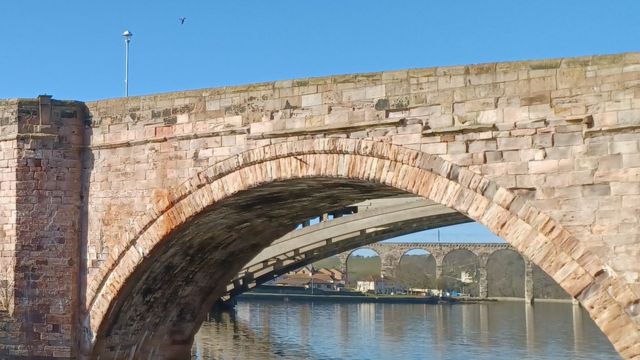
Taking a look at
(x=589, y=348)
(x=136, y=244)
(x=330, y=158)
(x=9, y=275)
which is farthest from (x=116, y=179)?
(x=589, y=348)

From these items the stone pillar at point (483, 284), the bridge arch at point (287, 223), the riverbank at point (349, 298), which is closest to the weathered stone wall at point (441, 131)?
the bridge arch at point (287, 223)

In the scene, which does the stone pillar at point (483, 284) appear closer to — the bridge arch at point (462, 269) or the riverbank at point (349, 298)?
the bridge arch at point (462, 269)

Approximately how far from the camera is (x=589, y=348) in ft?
64.5

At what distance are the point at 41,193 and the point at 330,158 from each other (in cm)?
424

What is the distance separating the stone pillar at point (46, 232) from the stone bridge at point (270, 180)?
2cm

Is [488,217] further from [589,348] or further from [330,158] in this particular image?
[589,348]

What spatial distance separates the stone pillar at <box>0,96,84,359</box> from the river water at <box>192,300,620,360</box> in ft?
22.2

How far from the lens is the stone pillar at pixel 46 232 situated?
1062cm

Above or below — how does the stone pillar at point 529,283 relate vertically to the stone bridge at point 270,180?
below

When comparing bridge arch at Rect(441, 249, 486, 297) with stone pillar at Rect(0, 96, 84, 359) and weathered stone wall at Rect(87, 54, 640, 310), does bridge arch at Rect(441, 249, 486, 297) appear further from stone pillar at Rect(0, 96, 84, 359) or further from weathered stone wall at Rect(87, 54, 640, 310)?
weathered stone wall at Rect(87, 54, 640, 310)

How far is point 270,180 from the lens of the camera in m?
9.19

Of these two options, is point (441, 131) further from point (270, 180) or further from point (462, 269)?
point (462, 269)

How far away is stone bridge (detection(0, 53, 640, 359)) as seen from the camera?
7363 millimetres

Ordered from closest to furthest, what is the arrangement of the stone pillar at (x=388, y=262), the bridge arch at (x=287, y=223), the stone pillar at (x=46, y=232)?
the bridge arch at (x=287, y=223) → the stone pillar at (x=46, y=232) → the stone pillar at (x=388, y=262)
